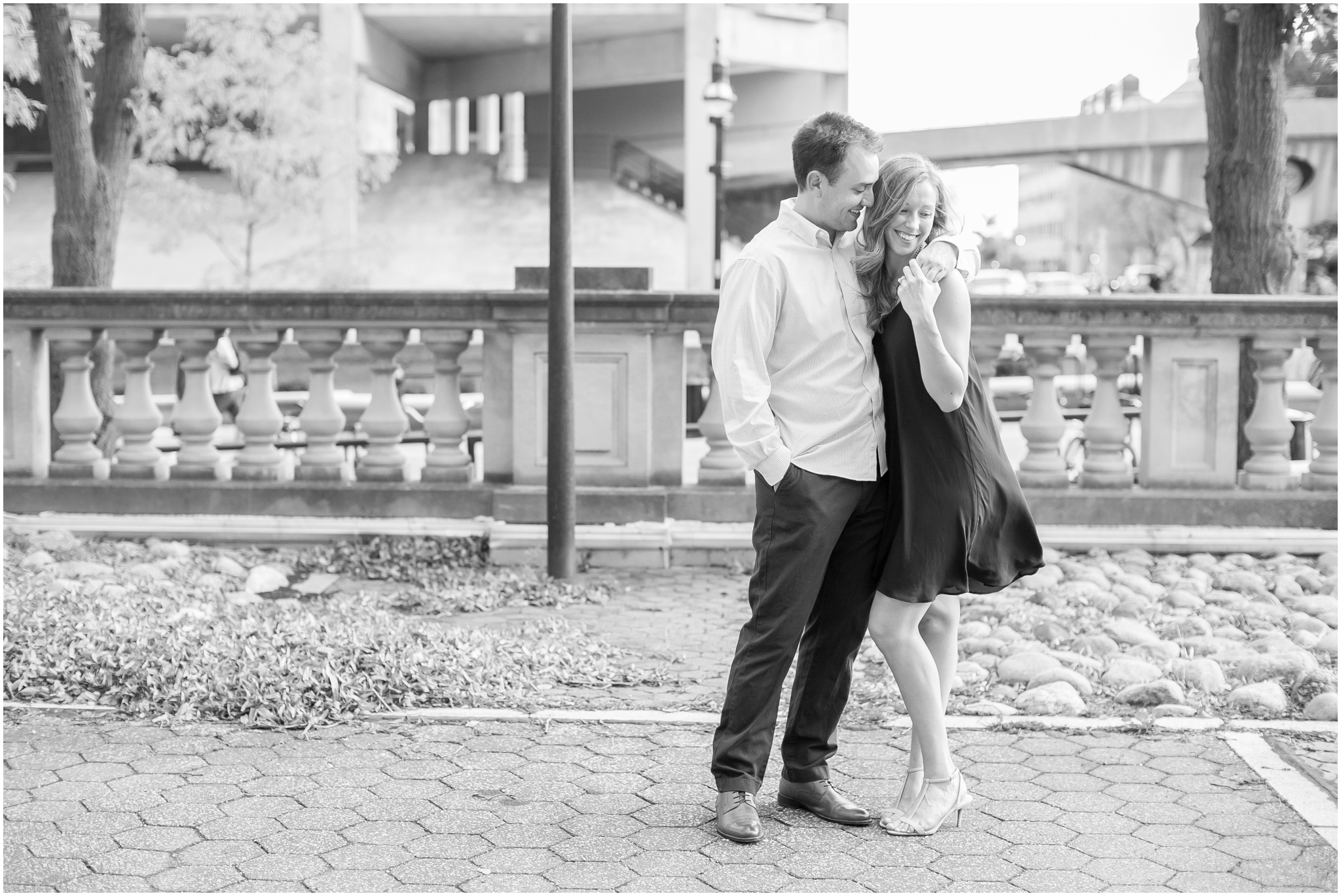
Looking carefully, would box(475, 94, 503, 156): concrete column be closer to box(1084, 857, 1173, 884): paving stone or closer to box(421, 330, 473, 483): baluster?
box(421, 330, 473, 483): baluster

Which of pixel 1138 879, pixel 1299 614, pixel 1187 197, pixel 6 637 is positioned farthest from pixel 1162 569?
pixel 1187 197

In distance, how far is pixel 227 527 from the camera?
7.73 meters

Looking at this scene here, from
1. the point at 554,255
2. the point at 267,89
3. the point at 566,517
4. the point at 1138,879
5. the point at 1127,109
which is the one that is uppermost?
the point at 1127,109

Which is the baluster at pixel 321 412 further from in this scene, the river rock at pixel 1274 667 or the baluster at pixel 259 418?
the river rock at pixel 1274 667

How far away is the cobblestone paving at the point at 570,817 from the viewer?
343 centimetres

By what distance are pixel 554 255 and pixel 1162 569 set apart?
3.56m

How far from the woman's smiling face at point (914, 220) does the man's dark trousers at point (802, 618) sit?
0.63 m

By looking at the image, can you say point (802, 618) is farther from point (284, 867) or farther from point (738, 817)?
point (284, 867)

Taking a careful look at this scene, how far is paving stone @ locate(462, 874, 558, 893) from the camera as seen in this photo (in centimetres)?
334

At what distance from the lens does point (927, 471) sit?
143 inches

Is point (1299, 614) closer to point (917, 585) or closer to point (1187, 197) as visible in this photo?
point (917, 585)

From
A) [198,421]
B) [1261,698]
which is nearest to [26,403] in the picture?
[198,421]

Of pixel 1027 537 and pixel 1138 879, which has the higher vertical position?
pixel 1027 537

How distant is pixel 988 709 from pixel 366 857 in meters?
2.28
